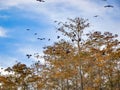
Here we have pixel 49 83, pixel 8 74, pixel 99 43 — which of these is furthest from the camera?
pixel 49 83

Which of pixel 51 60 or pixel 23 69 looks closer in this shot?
pixel 23 69

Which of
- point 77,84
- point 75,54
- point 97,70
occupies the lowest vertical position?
point 77,84

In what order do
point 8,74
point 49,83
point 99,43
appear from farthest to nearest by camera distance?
point 49,83, point 99,43, point 8,74

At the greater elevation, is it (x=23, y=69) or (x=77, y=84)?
(x=23, y=69)

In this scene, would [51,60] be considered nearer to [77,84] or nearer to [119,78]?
[77,84]

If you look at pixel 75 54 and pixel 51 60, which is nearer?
pixel 75 54

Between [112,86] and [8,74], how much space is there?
10241 millimetres

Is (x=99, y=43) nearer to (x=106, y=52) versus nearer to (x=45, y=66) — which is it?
(x=106, y=52)

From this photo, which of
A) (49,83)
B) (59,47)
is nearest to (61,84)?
(49,83)

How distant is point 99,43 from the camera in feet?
110

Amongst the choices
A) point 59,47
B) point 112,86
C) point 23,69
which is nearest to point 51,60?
point 59,47

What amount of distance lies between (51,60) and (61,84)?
9.03ft

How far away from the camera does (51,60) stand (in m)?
34.5

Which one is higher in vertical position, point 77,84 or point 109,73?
point 109,73
